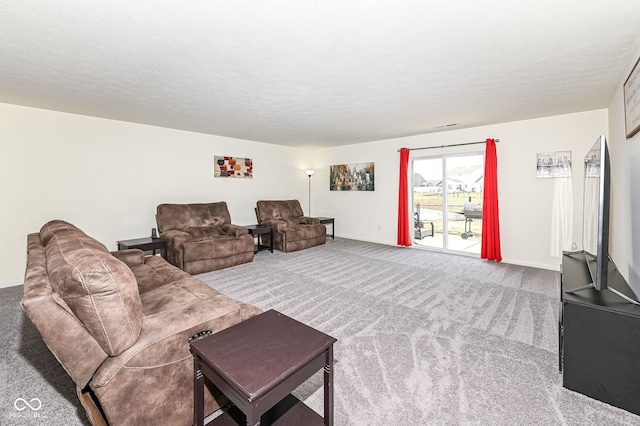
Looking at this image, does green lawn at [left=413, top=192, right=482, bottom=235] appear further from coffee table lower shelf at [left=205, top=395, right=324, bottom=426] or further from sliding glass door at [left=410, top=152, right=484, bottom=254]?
coffee table lower shelf at [left=205, top=395, right=324, bottom=426]

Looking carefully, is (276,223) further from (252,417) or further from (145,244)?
(252,417)

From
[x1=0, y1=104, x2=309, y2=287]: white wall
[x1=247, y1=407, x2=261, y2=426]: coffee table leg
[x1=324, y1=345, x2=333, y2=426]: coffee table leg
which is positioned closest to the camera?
[x1=247, y1=407, x2=261, y2=426]: coffee table leg

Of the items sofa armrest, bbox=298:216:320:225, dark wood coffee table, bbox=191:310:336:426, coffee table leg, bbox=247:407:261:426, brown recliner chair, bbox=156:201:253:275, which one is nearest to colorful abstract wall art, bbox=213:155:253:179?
brown recliner chair, bbox=156:201:253:275

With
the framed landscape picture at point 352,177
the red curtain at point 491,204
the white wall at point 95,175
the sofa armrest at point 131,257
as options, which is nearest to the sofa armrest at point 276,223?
the white wall at point 95,175

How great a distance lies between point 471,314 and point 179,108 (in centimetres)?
441

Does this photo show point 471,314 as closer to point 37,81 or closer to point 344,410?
point 344,410

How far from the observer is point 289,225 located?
602cm

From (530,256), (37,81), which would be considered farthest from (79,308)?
(530,256)

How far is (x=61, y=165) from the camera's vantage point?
403cm

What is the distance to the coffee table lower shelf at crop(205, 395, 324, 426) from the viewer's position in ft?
4.39

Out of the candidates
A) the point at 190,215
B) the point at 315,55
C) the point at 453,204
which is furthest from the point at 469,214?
the point at 190,215

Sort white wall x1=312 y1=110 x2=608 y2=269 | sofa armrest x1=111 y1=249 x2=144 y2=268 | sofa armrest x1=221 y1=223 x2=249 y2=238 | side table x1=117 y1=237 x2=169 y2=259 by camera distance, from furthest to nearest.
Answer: sofa armrest x1=221 y1=223 x2=249 y2=238
white wall x1=312 y1=110 x2=608 y2=269
side table x1=117 y1=237 x2=169 y2=259
sofa armrest x1=111 y1=249 x2=144 y2=268

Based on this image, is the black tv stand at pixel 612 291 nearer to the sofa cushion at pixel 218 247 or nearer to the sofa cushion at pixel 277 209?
the sofa cushion at pixel 218 247

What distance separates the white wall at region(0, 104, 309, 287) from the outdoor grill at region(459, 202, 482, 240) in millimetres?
4797
